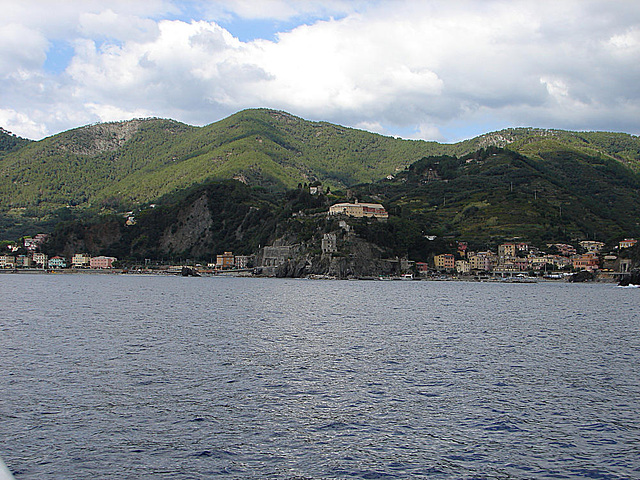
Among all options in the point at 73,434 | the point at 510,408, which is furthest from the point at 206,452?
the point at 510,408

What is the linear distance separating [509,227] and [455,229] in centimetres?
1563

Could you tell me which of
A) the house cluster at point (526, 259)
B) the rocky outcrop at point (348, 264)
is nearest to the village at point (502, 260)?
the house cluster at point (526, 259)

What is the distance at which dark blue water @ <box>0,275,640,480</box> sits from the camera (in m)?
16.1

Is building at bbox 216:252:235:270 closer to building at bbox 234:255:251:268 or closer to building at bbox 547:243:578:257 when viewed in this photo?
building at bbox 234:255:251:268

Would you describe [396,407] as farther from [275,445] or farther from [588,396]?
[588,396]

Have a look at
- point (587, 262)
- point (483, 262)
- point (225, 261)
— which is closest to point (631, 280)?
point (587, 262)

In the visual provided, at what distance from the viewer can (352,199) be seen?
649 ft

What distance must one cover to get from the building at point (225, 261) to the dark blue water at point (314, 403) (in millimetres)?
148552

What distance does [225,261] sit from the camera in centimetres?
19338

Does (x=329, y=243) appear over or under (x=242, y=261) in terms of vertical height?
over

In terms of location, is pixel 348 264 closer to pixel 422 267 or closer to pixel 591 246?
pixel 422 267

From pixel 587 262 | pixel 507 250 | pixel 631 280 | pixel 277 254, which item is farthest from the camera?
pixel 277 254

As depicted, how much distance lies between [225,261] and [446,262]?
67481mm

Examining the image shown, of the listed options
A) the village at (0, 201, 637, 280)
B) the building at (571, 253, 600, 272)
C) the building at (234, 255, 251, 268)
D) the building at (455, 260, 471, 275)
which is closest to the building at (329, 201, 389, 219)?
the village at (0, 201, 637, 280)
